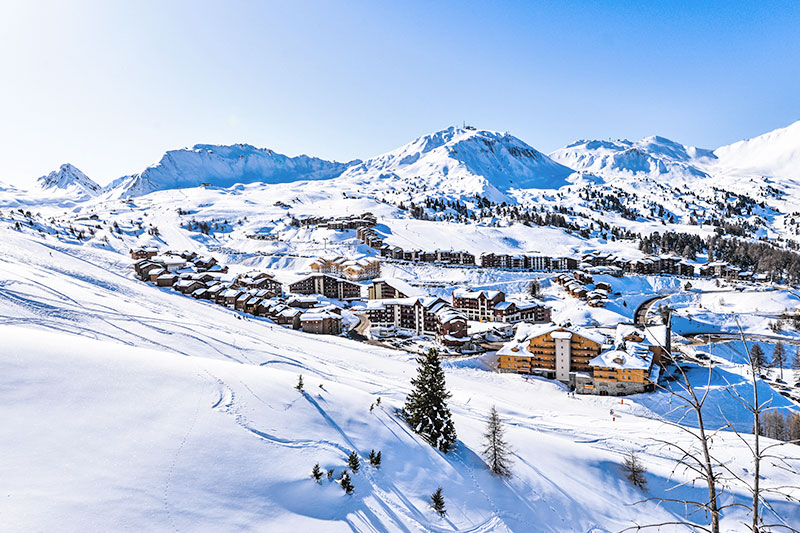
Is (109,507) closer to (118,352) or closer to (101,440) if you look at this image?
(101,440)

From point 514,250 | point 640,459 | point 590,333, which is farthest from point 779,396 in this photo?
point 514,250

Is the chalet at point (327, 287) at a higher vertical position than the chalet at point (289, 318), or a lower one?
higher

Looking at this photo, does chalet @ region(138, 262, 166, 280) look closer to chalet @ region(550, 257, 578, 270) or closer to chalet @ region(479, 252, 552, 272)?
chalet @ region(479, 252, 552, 272)

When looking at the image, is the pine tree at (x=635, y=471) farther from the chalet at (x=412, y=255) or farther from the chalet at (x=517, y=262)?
the chalet at (x=412, y=255)

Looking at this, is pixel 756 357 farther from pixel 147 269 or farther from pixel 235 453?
pixel 147 269

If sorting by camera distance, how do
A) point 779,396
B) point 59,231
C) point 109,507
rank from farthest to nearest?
point 59,231
point 779,396
point 109,507

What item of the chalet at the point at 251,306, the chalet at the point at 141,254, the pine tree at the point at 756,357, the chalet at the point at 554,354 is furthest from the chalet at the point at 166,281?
the pine tree at the point at 756,357

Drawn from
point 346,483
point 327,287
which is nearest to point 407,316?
point 327,287
